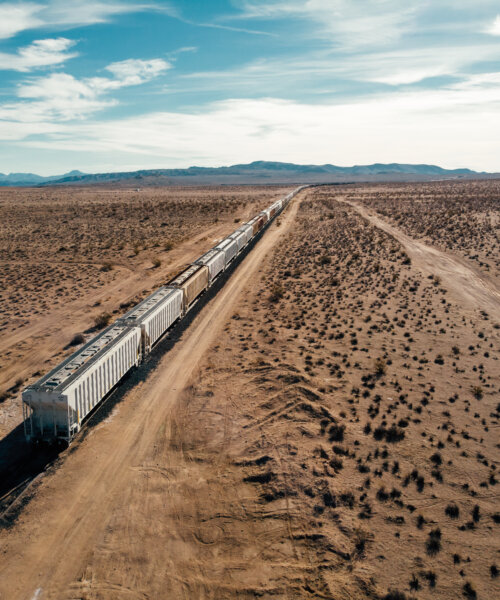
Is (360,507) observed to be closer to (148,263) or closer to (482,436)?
(482,436)

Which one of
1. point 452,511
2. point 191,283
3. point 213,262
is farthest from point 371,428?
point 213,262

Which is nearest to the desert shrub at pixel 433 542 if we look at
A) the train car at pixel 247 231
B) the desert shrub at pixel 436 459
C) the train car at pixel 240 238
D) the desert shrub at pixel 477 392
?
the desert shrub at pixel 436 459

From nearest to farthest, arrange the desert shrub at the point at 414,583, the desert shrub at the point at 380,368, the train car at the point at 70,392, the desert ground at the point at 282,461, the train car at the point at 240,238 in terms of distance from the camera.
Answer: the desert shrub at the point at 414,583, the desert ground at the point at 282,461, the train car at the point at 70,392, the desert shrub at the point at 380,368, the train car at the point at 240,238

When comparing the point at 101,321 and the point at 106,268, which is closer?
the point at 101,321

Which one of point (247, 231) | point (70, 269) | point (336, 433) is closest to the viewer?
point (336, 433)

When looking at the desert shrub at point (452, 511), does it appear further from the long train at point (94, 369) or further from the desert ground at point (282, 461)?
the long train at point (94, 369)

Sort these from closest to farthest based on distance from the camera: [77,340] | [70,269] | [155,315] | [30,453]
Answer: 1. [30,453]
2. [155,315]
3. [77,340]
4. [70,269]

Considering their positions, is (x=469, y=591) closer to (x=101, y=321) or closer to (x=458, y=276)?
(x=101, y=321)
